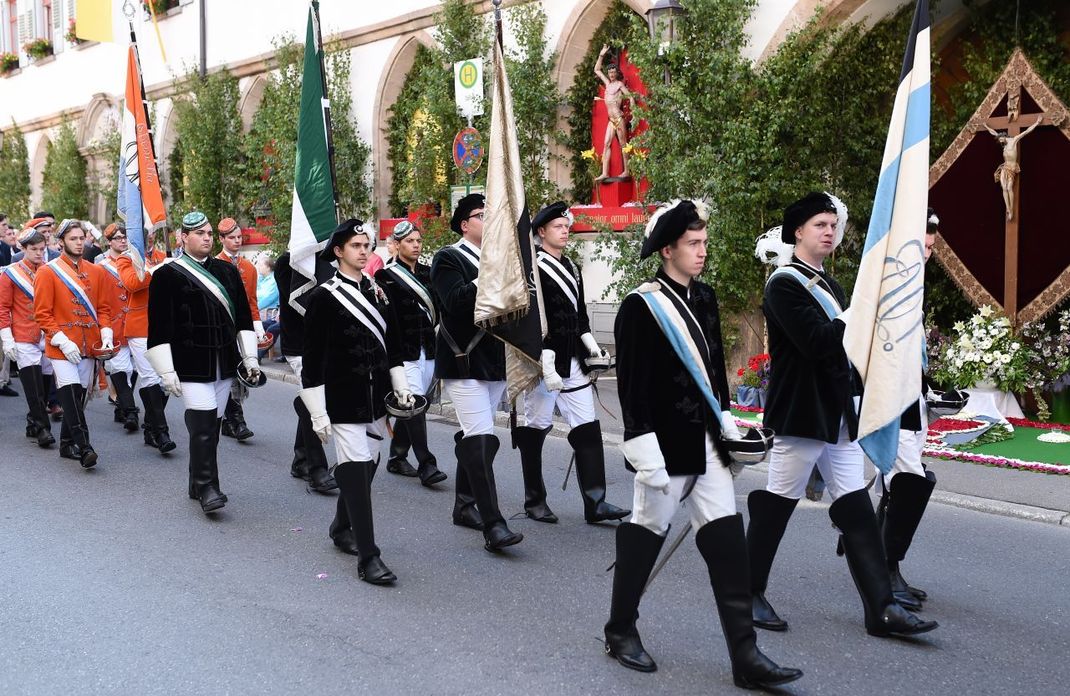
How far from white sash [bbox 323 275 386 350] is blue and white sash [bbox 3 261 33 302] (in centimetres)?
507

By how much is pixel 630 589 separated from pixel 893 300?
1.62 metres

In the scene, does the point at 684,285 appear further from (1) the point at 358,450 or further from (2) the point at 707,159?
(2) the point at 707,159

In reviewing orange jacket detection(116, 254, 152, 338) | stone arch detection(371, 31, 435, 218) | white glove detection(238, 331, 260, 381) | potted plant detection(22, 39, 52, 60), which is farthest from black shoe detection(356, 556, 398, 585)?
potted plant detection(22, 39, 52, 60)

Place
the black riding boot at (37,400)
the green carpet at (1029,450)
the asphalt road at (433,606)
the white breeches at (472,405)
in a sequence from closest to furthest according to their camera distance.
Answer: the asphalt road at (433,606) → the white breeches at (472,405) → the green carpet at (1029,450) → the black riding boot at (37,400)

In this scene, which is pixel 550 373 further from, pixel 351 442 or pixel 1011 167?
pixel 1011 167

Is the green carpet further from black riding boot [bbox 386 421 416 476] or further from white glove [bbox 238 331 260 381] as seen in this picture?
white glove [bbox 238 331 260 381]

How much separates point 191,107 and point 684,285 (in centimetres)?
1840

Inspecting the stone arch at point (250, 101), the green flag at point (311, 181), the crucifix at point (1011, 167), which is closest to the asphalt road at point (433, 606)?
the green flag at point (311, 181)

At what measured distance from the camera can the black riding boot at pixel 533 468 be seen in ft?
22.4

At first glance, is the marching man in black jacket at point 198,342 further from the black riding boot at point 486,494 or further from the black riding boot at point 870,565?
the black riding boot at point 870,565

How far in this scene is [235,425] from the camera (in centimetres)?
984

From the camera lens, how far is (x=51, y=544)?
643cm

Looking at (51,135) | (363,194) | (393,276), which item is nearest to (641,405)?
(393,276)

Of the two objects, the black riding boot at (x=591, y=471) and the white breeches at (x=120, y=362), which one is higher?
the white breeches at (x=120, y=362)
